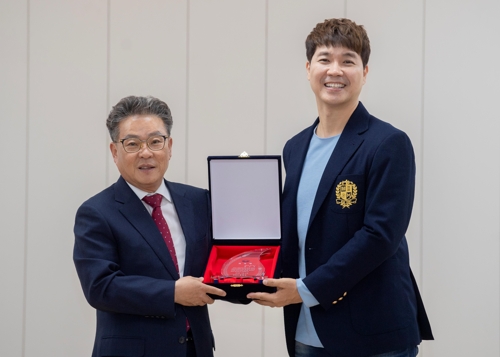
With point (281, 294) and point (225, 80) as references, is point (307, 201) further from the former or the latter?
point (225, 80)

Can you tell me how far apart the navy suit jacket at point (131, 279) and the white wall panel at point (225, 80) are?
2.92 ft

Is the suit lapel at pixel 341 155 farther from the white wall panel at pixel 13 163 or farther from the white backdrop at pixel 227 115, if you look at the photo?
the white wall panel at pixel 13 163

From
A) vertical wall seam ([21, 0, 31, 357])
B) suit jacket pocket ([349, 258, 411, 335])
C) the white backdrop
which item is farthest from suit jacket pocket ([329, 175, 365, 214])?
vertical wall seam ([21, 0, 31, 357])

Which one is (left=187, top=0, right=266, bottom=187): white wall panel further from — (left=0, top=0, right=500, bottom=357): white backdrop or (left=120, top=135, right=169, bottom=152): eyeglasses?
(left=120, top=135, right=169, bottom=152): eyeglasses

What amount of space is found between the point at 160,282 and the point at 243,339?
1091mm

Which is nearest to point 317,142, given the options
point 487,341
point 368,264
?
point 368,264

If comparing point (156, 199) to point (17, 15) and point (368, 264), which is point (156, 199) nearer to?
point (368, 264)

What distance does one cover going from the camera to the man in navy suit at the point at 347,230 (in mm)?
1715

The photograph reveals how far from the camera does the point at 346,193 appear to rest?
5.75ft

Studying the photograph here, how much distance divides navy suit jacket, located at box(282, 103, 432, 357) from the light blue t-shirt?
0.15 ft

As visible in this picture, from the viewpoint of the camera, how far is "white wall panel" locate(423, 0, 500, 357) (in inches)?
102

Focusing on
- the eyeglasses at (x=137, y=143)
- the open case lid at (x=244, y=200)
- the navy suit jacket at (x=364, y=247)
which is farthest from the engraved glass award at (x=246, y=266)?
the eyeglasses at (x=137, y=143)

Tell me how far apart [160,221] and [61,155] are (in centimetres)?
109

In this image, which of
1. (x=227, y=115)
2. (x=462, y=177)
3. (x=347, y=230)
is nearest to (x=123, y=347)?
(x=347, y=230)
